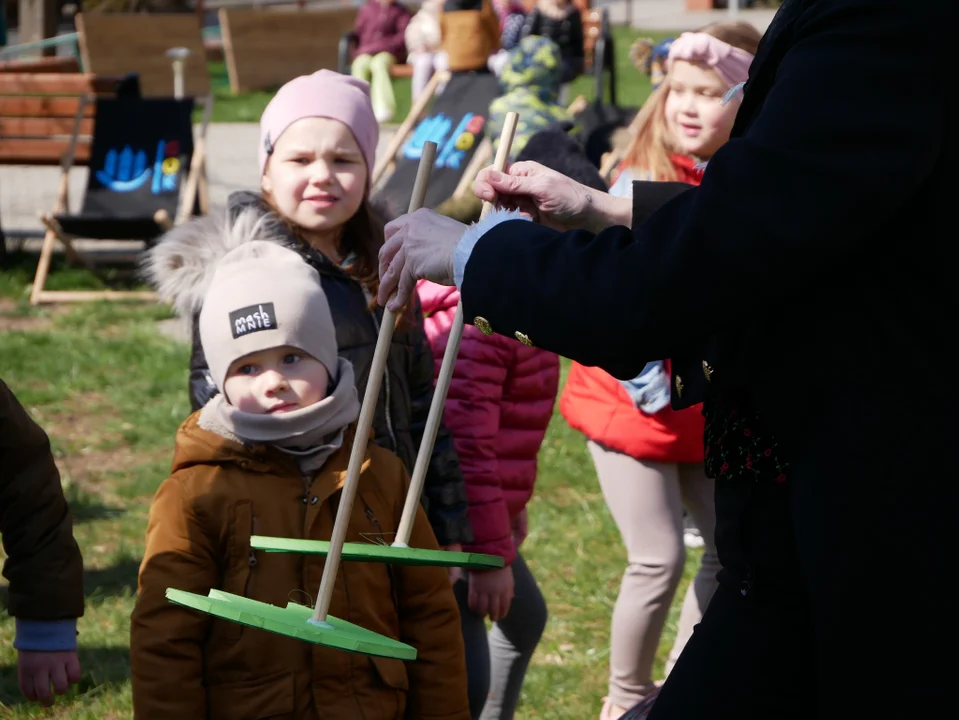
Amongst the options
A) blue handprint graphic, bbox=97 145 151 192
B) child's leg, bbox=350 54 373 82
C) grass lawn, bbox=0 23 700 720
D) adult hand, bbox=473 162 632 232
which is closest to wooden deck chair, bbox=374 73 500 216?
blue handprint graphic, bbox=97 145 151 192

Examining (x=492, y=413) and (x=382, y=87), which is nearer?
(x=492, y=413)

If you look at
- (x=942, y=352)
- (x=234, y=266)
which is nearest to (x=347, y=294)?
(x=234, y=266)

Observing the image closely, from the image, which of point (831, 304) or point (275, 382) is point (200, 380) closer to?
point (275, 382)

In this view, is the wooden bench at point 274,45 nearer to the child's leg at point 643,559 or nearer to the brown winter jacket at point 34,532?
the child's leg at point 643,559

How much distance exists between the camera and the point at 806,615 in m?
1.80

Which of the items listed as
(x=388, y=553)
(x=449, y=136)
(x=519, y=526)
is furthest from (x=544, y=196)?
(x=449, y=136)

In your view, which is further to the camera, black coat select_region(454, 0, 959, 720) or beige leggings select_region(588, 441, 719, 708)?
beige leggings select_region(588, 441, 719, 708)

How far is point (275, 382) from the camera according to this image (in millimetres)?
2670

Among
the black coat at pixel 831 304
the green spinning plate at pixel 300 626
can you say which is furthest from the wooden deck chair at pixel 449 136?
the black coat at pixel 831 304

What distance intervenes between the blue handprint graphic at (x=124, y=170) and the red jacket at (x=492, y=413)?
5.98 meters

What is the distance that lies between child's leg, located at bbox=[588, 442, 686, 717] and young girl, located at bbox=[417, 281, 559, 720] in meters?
0.29

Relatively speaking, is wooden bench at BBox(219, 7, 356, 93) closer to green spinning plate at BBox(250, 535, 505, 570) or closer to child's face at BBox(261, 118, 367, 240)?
child's face at BBox(261, 118, 367, 240)

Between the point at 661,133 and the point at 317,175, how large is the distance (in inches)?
49.2

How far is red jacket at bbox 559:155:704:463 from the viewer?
3602 millimetres
